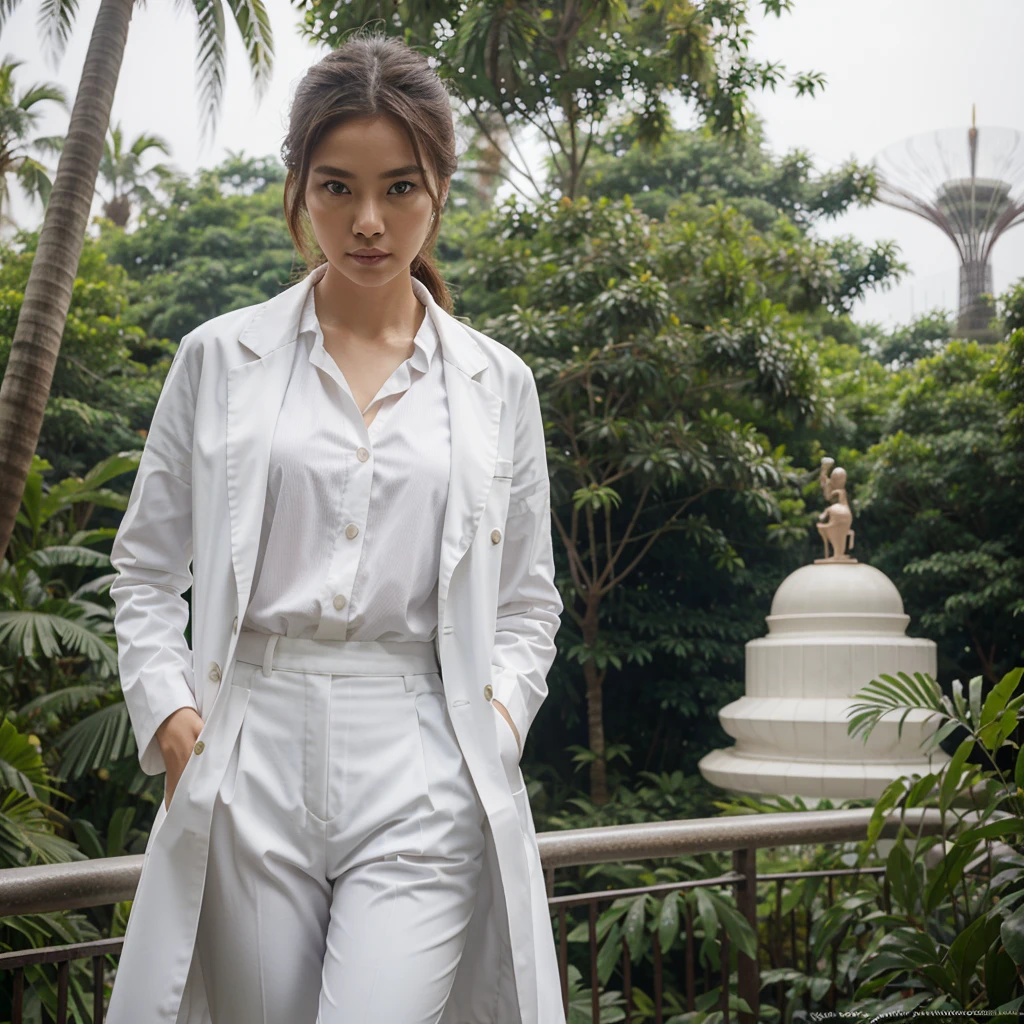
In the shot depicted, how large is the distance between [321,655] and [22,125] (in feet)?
46.7

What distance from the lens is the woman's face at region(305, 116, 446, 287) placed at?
141cm

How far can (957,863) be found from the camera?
2398mm

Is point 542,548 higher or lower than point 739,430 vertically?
lower

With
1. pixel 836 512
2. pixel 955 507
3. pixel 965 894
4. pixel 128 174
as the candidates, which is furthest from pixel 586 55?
pixel 128 174

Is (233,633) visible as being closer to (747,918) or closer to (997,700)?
(747,918)

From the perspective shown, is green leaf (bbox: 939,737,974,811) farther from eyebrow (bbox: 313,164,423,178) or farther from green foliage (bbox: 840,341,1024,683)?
green foliage (bbox: 840,341,1024,683)

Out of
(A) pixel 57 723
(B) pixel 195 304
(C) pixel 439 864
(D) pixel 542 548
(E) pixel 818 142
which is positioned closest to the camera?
(C) pixel 439 864

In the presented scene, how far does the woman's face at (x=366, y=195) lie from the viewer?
1406mm

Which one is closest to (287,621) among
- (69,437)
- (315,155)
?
(315,155)

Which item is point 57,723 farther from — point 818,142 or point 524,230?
point 818,142

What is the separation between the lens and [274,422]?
1376 millimetres

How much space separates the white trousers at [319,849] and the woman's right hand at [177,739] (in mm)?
53

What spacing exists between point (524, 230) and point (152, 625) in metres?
8.89

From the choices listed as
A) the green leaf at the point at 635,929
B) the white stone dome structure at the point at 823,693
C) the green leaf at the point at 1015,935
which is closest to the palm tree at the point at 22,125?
the white stone dome structure at the point at 823,693
